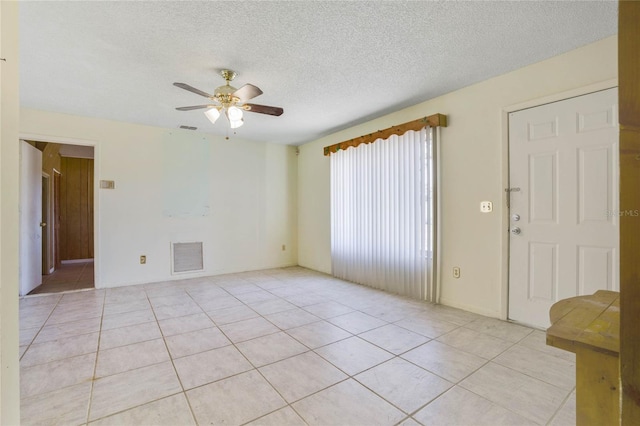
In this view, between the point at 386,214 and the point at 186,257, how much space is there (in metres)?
3.33

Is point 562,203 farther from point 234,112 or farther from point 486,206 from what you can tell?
point 234,112

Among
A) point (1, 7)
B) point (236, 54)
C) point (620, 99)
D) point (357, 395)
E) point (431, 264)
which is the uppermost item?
point (236, 54)

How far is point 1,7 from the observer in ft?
3.34

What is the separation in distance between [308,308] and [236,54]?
8.71ft

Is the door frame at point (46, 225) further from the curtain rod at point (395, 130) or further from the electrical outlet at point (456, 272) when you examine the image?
the electrical outlet at point (456, 272)

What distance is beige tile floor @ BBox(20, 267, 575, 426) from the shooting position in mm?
1629

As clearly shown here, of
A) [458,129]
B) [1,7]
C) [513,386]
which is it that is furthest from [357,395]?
[458,129]

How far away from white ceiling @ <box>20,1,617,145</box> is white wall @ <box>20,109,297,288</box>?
0.90 m

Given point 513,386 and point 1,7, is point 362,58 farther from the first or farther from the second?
point 513,386

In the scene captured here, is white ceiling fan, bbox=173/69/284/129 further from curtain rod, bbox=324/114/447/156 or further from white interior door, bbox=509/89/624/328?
white interior door, bbox=509/89/624/328

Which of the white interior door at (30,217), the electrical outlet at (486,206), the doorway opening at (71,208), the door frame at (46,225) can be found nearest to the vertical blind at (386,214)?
the electrical outlet at (486,206)

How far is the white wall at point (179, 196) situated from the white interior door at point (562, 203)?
158 inches

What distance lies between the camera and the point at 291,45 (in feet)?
7.71

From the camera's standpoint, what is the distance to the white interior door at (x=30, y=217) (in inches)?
152
